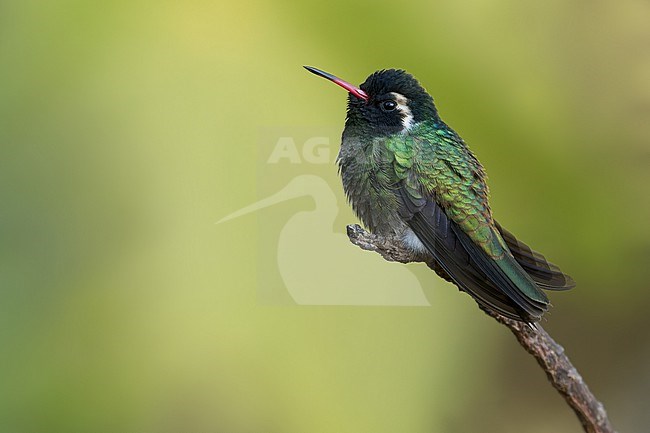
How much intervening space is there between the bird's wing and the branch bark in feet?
0.15

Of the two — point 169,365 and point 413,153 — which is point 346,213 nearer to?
point 413,153

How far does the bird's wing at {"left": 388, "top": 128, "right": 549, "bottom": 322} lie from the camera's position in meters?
0.93

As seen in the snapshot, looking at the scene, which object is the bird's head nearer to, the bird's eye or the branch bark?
the bird's eye

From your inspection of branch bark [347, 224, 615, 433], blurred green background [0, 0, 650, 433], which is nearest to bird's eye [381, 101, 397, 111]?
branch bark [347, 224, 615, 433]

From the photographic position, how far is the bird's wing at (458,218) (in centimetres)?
93

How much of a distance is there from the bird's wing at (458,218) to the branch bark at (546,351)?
0.05 meters

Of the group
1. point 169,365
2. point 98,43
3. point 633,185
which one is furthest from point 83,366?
point 633,185

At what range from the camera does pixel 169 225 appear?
1.91 m

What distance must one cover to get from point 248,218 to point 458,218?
0.88 meters

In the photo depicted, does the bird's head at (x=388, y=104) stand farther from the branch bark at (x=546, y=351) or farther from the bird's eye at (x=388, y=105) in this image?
the branch bark at (x=546, y=351)

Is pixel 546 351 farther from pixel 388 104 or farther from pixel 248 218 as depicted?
pixel 248 218

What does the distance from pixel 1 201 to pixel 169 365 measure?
0.62 metres
